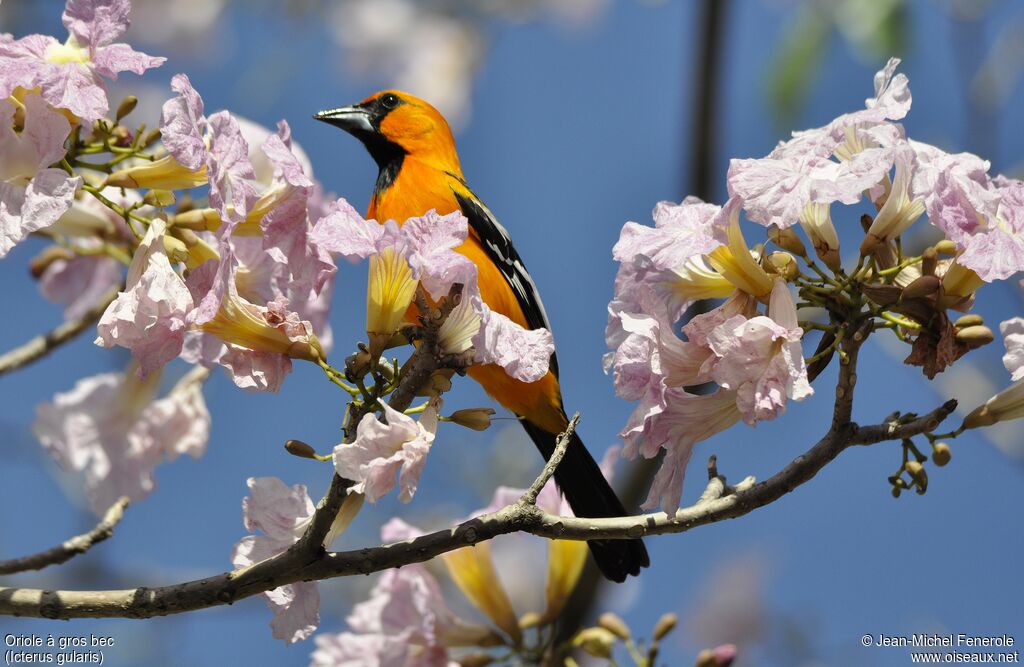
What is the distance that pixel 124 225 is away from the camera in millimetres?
3494

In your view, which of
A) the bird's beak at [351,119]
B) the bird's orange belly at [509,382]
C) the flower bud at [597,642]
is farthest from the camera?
the bird's beak at [351,119]

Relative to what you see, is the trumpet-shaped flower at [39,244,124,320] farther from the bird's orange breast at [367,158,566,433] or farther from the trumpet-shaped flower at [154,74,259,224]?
the trumpet-shaped flower at [154,74,259,224]

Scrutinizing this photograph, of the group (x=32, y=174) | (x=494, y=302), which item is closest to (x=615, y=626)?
(x=494, y=302)

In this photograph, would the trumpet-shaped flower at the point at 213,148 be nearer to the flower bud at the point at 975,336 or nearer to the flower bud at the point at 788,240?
the flower bud at the point at 788,240

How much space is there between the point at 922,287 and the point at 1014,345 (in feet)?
0.79

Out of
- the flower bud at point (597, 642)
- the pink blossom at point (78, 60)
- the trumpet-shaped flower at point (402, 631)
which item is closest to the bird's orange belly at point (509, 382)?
the trumpet-shaped flower at point (402, 631)

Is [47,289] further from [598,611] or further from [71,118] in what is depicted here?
[598,611]

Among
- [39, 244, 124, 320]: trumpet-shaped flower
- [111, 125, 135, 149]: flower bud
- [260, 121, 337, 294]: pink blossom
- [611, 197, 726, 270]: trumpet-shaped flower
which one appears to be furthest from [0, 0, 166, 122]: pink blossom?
[39, 244, 124, 320]: trumpet-shaped flower

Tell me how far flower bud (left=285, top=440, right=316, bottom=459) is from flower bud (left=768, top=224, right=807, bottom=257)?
102 centimetres

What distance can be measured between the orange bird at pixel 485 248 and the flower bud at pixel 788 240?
119cm

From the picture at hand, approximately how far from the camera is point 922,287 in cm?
221

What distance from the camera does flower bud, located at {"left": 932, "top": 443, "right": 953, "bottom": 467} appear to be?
91.8 inches

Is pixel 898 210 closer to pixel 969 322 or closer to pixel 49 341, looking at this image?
pixel 969 322

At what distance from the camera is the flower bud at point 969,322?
91.0 inches
